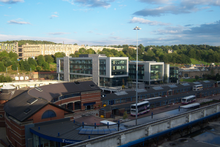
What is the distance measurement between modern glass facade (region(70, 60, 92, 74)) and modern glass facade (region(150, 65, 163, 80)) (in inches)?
985

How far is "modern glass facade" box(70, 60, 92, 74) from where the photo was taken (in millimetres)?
79500

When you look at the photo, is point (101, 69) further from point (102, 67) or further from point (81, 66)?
point (81, 66)

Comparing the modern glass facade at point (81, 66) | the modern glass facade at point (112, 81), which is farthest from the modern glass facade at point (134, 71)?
the modern glass facade at point (81, 66)

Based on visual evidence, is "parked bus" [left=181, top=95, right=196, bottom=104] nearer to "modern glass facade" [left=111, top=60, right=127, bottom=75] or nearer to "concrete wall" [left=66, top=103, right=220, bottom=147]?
"concrete wall" [left=66, top=103, right=220, bottom=147]

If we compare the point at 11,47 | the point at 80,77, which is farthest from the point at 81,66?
the point at 11,47

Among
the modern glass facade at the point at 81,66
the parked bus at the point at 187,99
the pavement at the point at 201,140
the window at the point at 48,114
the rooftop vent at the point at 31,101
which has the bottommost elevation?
the parked bus at the point at 187,99

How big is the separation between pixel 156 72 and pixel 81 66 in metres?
31.5

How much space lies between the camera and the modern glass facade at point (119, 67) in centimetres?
7196

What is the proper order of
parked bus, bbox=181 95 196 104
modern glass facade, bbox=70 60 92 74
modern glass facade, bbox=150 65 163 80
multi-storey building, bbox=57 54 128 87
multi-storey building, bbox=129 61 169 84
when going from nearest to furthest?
parked bus, bbox=181 95 196 104
multi-storey building, bbox=57 54 128 87
multi-storey building, bbox=129 61 169 84
modern glass facade, bbox=150 65 163 80
modern glass facade, bbox=70 60 92 74

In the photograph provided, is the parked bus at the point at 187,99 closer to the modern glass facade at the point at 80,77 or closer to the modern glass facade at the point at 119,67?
the modern glass facade at the point at 119,67

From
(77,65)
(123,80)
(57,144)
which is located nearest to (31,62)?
(77,65)

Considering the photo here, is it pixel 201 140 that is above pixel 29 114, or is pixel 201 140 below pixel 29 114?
below

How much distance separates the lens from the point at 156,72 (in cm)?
7962

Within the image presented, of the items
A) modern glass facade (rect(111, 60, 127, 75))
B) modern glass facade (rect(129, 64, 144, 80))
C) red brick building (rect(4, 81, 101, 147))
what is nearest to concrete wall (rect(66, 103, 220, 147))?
red brick building (rect(4, 81, 101, 147))
